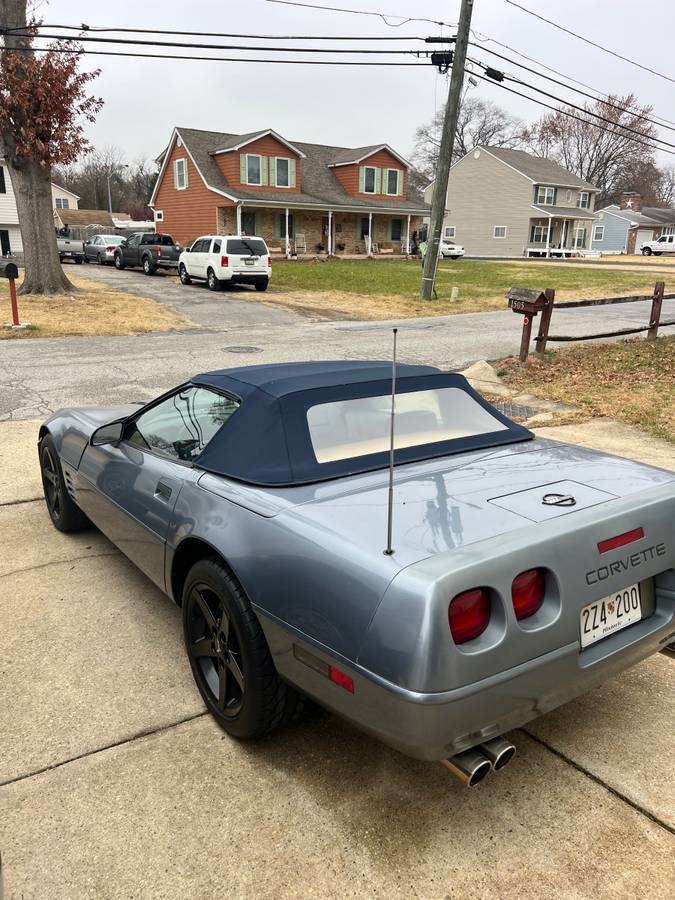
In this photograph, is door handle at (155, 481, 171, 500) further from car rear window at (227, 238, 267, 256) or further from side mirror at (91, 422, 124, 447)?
car rear window at (227, 238, 267, 256)

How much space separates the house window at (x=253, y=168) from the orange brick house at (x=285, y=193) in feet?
0.16

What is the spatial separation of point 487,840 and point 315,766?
67cm

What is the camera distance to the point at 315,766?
2.64m

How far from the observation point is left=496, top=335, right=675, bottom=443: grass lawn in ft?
26.8

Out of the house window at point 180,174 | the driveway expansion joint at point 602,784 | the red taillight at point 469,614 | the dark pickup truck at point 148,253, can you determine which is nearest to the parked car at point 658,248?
the house window at point 180,174

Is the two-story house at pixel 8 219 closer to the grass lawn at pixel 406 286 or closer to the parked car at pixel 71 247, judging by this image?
the parked car at pixel 71 247

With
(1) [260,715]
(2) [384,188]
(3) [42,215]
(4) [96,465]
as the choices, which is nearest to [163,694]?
(1) [260,715]

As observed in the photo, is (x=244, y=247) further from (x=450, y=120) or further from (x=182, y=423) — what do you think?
(x=182, y=423)

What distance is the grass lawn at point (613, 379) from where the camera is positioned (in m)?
8.18

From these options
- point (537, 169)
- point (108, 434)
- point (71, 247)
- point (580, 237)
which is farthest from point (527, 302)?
point (580, 237)

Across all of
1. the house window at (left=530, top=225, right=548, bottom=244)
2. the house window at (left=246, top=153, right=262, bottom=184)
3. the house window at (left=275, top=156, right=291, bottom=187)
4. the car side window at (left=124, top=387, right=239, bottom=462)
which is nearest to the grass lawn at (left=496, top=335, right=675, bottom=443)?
the car side window at (left=124, top=387, right=239, bottom=462)

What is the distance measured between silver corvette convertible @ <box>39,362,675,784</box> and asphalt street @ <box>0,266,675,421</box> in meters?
5.89

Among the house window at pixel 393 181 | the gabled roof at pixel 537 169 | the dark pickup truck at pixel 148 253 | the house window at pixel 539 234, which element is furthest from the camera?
the house window at pixel 539 234

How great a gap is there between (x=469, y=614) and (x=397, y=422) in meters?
1.36
